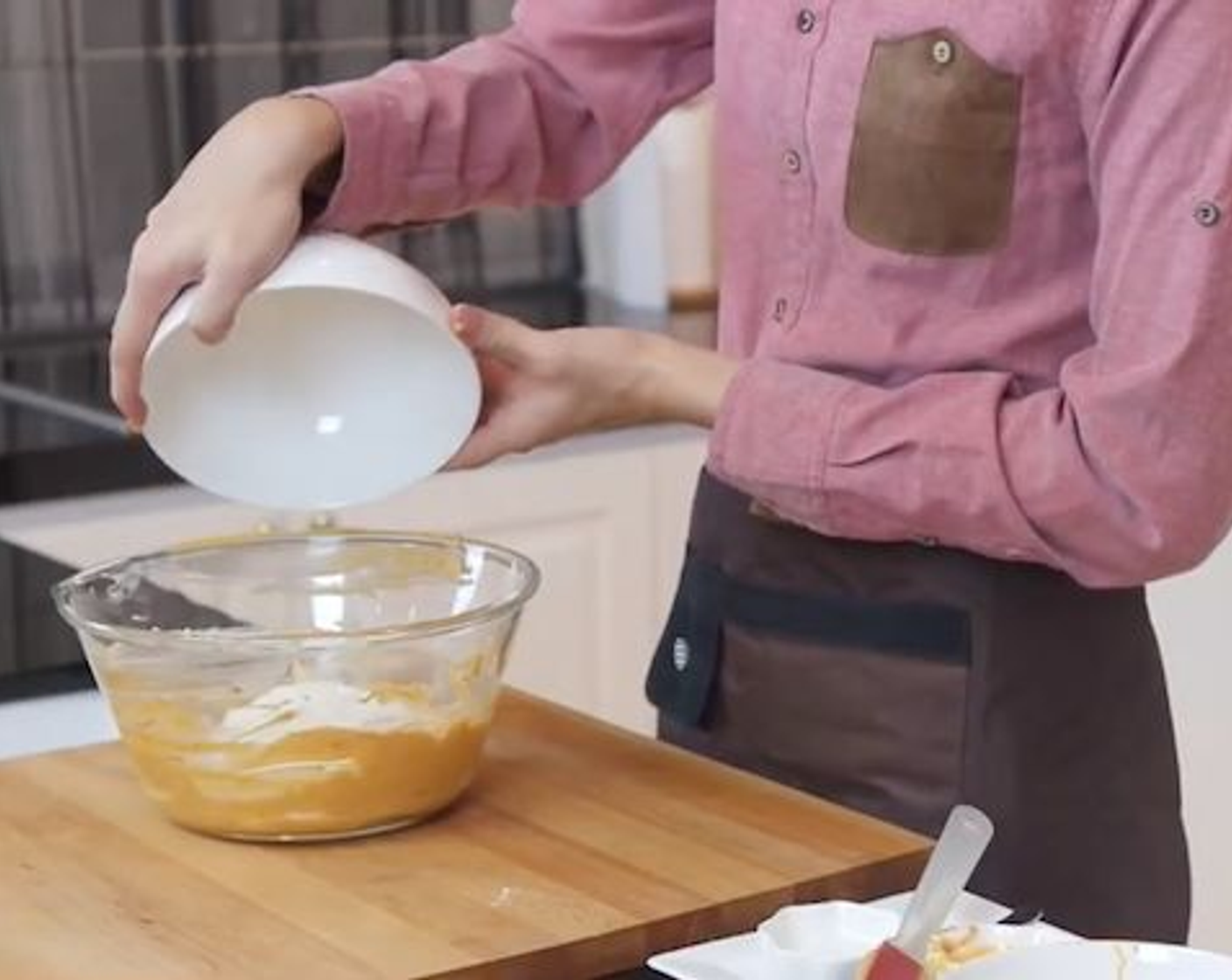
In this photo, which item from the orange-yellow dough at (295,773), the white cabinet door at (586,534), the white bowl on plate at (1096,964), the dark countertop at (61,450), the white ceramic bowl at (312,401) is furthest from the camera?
the white cabinet door at (586,534)

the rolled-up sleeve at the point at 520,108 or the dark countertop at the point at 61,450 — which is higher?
the rolled-up sleeve at the point at 520,108

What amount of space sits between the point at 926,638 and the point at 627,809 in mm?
237

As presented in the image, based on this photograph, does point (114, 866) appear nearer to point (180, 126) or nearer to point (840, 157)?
point (840, 157)

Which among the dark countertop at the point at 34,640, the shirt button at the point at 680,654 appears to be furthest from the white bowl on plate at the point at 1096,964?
the dark countertop at the point at 34,640

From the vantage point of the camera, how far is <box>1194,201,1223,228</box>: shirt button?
3.67ft

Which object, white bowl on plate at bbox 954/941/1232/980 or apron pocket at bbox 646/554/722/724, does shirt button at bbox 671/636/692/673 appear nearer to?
apron pocket at bbox 646/554/722/724

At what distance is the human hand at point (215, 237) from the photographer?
116 centimetres

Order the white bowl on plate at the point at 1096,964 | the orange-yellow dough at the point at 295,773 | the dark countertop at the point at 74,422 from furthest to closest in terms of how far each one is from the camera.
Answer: the dark countertop at the point at 74,422, the orange-yellow dough at the point at 295,773, the white bowl on plate at the point at 1096,964

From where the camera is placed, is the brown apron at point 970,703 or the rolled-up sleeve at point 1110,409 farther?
the brown apron at point 970,703

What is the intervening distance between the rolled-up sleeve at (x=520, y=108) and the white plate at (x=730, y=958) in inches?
17.9

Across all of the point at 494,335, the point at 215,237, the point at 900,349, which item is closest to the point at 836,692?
the point at 900,349

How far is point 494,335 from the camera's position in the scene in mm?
1173

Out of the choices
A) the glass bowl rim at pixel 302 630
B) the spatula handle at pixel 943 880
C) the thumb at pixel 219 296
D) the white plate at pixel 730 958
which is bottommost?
the white plate at pixel 730 958

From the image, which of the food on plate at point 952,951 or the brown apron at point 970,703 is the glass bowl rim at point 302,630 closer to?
the brown apron at point 970,703
